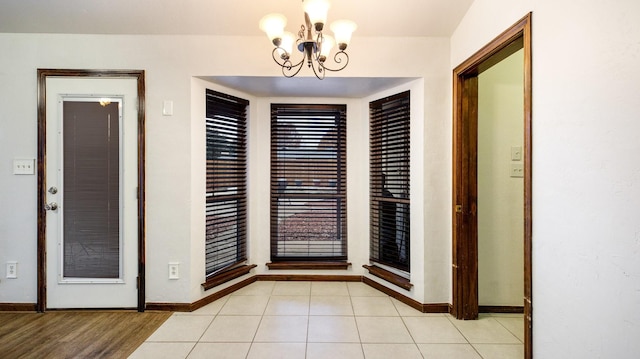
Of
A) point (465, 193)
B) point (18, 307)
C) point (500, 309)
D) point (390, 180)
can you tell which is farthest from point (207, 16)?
point (500, 309)

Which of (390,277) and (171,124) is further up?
(171,124)

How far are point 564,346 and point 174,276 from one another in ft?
8.91

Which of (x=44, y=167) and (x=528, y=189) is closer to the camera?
(x=528, y=189)

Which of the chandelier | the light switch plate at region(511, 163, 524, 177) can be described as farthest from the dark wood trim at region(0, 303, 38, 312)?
the light switch plate at region(511, 163, 524, 177)

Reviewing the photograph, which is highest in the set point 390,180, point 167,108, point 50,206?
point 167,108

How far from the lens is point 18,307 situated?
2.56m

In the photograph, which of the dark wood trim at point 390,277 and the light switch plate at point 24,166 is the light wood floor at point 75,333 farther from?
the dark wood trim at point 390,277

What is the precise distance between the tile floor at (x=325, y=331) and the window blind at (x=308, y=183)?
0.59 metres

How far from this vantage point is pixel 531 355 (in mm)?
1565

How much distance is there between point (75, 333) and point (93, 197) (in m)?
1.09

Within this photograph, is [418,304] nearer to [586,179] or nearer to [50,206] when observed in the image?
[586,179]

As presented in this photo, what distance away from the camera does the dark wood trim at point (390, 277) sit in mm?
2732

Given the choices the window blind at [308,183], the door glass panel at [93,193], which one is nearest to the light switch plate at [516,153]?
the window blind at [308,183]

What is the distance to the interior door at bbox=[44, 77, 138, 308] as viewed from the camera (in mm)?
2580
